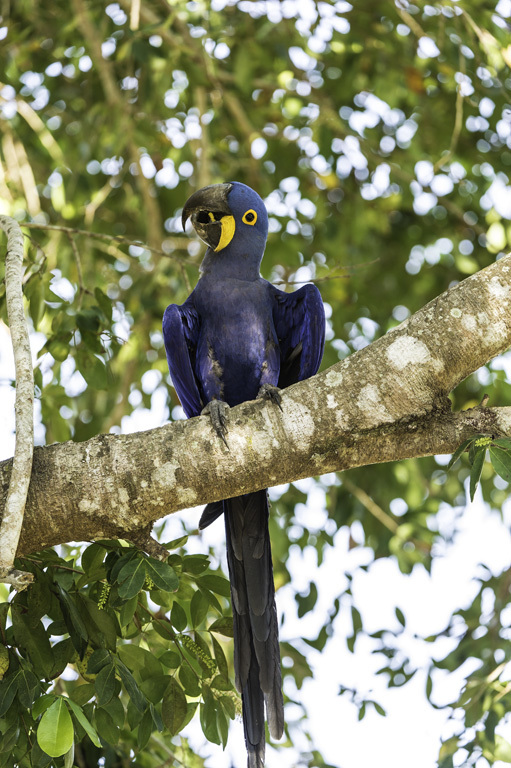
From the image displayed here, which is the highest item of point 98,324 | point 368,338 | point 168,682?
point 98,324

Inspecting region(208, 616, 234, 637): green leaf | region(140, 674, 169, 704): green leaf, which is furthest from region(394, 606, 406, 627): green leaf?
region(140, 674, 169, 704): green leaf

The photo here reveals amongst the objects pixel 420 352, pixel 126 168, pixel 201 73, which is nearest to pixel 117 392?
pixel 126 168

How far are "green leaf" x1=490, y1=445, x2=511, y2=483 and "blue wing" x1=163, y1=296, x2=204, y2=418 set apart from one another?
1158mm

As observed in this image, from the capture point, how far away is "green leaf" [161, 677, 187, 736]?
1533 millimetres

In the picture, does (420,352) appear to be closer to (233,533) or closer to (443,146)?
(233,533)

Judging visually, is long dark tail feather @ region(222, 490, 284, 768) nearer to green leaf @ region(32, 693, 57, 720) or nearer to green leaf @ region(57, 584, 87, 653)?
green leaf @ region(57, 584, 87, 653)

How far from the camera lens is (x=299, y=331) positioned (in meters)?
2.44

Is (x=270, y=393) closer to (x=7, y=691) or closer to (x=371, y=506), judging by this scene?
(x=7, y=691)

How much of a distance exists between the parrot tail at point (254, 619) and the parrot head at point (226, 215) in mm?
880

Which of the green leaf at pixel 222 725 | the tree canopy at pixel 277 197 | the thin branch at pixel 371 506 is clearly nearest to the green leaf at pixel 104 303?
the tree canopy at pixel 277 197

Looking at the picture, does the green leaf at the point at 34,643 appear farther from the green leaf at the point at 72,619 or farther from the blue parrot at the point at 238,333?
the blue parrot at the point at 238,333

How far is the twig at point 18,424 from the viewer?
128 centimetres

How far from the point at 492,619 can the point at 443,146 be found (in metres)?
2.43

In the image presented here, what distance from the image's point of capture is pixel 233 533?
6.87 ft
